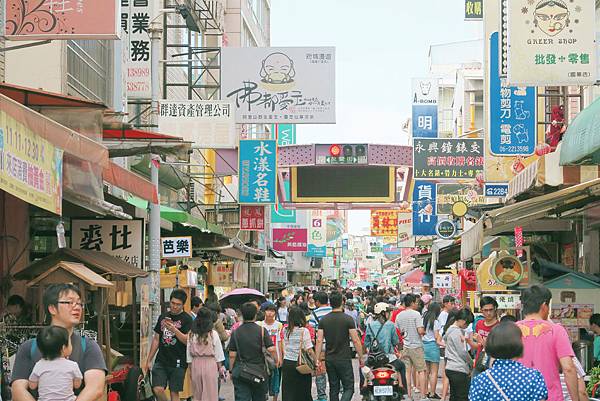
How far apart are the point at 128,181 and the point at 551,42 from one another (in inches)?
234

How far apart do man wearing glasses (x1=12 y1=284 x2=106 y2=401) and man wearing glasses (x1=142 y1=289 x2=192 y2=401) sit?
687 cm

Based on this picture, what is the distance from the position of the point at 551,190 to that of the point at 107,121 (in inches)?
274

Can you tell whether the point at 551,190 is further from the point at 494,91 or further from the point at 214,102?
the point at 214,102

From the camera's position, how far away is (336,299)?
15.2 metres

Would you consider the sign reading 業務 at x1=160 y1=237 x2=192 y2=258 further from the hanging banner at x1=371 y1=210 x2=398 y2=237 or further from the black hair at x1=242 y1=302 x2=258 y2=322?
the hanging banner at x1=371 y1=210 x2=398 y2=237

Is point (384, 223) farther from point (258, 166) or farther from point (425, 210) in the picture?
point (258, 166)

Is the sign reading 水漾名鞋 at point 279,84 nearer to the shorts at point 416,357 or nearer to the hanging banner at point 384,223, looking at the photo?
the shorts at point 416,357

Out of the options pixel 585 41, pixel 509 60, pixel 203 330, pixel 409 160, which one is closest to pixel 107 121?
pixel 203 330

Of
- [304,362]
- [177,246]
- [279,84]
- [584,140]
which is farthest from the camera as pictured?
[279,84]

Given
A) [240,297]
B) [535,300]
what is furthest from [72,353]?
[240,297]

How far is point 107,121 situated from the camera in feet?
52.2

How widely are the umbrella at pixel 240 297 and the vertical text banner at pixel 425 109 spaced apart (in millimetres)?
26760

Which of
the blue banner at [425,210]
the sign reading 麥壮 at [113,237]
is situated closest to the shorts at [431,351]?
the sign reading 麥壮 at [113,237]

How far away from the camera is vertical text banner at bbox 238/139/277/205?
33.3 meters
